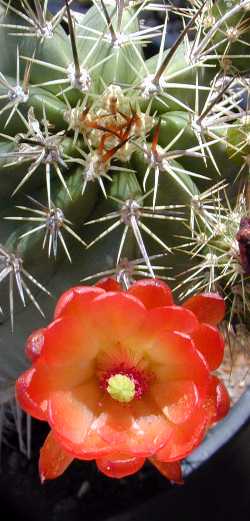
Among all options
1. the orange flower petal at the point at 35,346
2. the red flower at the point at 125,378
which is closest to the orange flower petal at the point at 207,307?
the red flower at the point at 125,378

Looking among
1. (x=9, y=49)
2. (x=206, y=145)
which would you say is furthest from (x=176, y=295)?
(x=9, y=49)

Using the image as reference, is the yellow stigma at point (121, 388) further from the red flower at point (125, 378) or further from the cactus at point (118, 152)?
the cactus at point (118, 152)

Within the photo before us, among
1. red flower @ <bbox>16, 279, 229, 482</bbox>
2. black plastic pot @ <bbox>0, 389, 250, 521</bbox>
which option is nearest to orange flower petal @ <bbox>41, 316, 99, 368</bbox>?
red flower @ <bbox>16, 279, 229, 482</bbox>

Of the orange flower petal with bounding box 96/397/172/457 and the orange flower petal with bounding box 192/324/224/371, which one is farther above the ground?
the orange flower petal with bounding box 192/324/224/371

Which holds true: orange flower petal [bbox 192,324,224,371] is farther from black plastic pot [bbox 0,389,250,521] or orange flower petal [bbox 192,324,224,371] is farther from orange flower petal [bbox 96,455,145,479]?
black plastic pot [bbox 0,389,250,521]

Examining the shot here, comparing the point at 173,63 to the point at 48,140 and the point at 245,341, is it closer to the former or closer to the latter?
the point at 48,140

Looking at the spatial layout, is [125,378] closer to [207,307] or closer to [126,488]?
[207,307]
